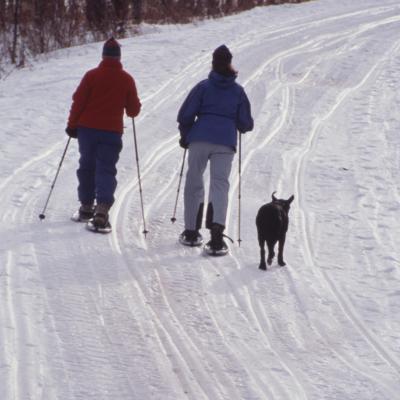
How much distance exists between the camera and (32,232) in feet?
29.5

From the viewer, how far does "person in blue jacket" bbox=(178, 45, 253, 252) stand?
28.9ft

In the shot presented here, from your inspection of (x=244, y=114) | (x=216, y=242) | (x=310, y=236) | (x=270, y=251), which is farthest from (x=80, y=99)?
(x=310, y=236)

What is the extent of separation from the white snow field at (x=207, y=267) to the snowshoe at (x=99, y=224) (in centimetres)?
9

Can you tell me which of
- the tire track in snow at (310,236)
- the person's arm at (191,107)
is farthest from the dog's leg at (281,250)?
the person's arm at (191,107)

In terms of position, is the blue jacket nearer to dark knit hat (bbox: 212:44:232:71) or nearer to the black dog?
dark knit hat (bbox: 212:44:232:71)

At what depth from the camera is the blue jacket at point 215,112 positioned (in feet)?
29.0

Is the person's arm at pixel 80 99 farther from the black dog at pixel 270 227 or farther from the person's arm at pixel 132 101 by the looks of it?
the black dog at pixel 270 227

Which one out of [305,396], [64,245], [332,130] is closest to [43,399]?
[305,396]

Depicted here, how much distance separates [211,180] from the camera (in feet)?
30.1

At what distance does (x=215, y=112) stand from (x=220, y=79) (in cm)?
34

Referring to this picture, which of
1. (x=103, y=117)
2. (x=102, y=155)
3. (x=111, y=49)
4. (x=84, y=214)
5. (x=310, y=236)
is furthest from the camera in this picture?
(x=310, y=236)

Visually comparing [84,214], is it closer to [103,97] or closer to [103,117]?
[103,117]

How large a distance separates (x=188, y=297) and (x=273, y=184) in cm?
425

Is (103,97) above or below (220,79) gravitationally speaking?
below
